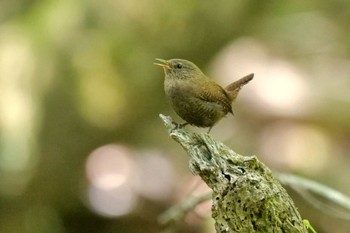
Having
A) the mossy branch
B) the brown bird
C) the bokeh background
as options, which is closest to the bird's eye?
the brown bird

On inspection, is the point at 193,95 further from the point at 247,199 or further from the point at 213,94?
the point at 247,199

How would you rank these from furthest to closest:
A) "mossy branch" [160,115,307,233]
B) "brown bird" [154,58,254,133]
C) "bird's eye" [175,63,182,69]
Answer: "bird's eye" [175,63,182,69]
"brown bird" [154,58,254,133]
"mossy branch" [160,115,307,233]

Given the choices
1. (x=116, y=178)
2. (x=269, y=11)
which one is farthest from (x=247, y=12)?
(x=116, y=178)

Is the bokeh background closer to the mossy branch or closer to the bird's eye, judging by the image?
the bird's eye

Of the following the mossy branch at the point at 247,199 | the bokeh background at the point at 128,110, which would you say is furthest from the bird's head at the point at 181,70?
the bokeh background at the point at 128,110

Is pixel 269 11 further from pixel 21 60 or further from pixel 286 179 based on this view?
pixel 286 179

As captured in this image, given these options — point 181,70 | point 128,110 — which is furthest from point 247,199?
point 128,110
